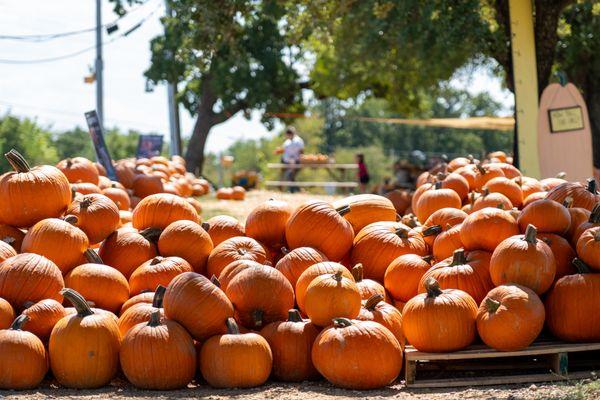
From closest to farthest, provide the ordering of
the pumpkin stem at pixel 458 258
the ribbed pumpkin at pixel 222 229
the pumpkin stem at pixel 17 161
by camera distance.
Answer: the pumpkin stem at pixel 458 258 < the pumpkin stem at pixel 17 161 < the ribbed pumpkin at pixel 222 229

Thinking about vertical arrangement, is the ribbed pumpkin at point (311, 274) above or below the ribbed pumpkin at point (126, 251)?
below

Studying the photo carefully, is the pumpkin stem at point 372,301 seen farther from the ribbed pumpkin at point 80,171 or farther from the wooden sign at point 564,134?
the wooden sign at point 564,134

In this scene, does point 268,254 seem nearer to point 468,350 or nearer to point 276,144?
point 468,350

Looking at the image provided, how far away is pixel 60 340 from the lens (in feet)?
16.0

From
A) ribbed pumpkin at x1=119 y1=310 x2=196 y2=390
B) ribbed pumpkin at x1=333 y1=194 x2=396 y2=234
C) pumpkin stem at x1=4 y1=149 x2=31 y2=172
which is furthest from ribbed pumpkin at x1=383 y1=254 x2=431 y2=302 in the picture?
pumpkin stem at x1=4 y1=149 x2=31 y2=172

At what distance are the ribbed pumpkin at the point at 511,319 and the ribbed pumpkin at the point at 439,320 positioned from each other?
88mm

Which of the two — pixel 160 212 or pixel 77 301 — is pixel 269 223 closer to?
pixel 160 212

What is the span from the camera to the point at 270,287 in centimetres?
527

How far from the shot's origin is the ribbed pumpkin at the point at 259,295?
5.25m

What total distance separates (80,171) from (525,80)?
5.79 meters

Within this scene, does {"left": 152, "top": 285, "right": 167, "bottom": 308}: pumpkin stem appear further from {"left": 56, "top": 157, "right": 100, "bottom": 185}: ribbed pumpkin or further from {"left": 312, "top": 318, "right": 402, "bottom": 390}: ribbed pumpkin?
{"left": 56, "top": 157, "right": 100, "bottom": 185}: ribbed pumpkin

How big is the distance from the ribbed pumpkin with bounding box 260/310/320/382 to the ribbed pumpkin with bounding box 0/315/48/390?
1.26 meters

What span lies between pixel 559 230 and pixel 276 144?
1678 inches

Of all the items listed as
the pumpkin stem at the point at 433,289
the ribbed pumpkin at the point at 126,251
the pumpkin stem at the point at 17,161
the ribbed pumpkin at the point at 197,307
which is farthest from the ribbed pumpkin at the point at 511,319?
the pumpkin stem at the point at 17,161
